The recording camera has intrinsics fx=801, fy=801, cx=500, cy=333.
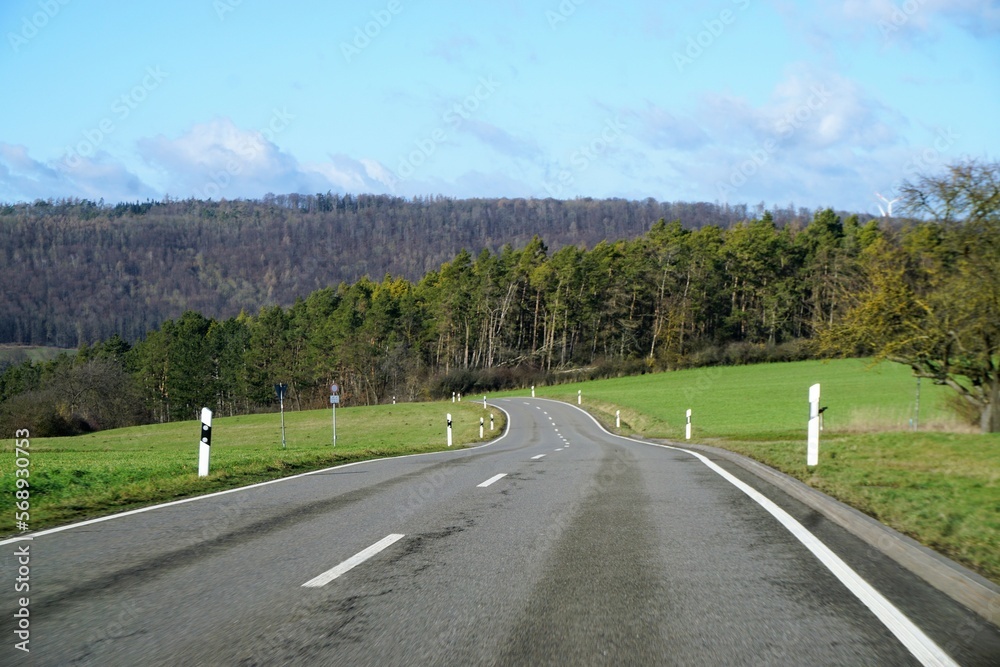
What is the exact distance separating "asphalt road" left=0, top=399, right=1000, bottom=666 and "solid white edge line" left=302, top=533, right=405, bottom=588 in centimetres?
3

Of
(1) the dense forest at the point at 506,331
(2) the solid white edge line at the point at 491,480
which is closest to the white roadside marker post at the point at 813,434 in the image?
(2) the solid white edge line at the point at 491,480

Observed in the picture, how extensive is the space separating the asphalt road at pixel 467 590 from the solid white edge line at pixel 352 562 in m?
0.03

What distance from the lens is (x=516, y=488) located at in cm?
1085

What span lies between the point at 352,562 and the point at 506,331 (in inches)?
3857

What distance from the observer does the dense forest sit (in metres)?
91.2

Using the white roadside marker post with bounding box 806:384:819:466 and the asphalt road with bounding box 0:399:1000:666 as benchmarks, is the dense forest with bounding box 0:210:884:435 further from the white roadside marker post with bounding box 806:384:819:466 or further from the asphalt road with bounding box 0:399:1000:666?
the asphalt road with bounding box 0:399:1000:666

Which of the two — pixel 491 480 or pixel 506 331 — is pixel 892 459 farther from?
pixel 506 331

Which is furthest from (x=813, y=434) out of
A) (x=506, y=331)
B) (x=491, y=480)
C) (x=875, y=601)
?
(x=506, y=331)

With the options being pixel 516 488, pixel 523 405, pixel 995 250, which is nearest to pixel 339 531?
pixel 516 488

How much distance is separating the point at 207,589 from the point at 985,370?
2554cm

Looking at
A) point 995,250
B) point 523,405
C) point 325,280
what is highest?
point 325,280

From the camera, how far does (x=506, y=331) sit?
341 ft

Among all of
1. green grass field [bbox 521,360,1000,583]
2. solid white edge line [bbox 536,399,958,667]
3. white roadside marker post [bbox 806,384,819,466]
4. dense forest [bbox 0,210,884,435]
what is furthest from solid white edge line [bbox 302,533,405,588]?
dense forest [bbox 0,210,884,435]

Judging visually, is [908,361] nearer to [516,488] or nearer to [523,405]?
[516,488]
